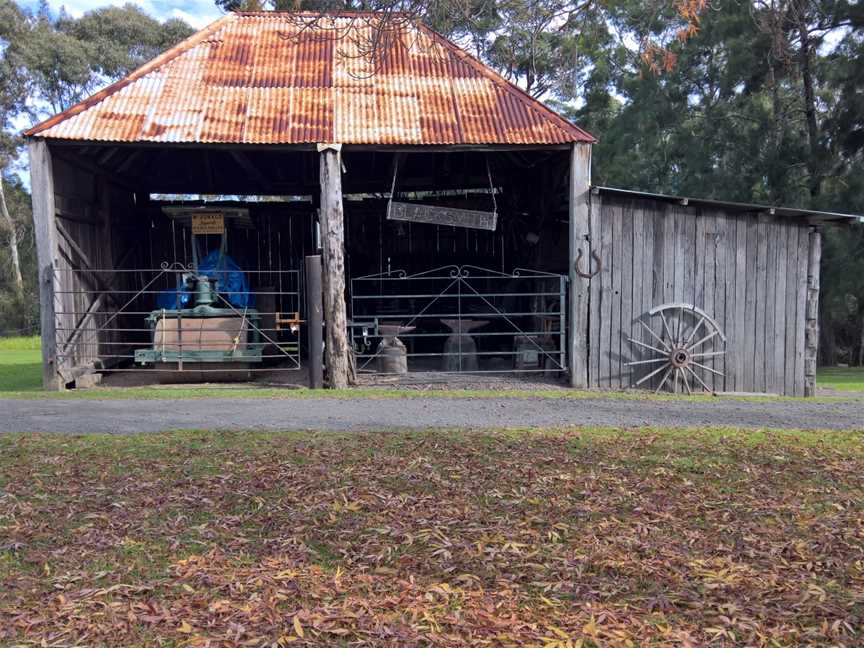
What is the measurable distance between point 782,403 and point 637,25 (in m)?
5.60

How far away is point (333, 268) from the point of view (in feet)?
36.8

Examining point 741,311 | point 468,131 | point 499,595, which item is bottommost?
point 499,595

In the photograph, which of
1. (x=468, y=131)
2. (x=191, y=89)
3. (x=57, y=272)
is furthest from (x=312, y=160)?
(x=57, y=272)

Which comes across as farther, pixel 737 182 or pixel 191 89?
pixel 737 182

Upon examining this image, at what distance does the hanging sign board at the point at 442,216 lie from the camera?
12250mm

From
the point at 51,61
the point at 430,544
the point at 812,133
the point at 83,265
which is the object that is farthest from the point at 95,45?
the point at 430,544

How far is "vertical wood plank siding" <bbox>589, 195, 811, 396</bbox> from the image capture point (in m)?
11.6

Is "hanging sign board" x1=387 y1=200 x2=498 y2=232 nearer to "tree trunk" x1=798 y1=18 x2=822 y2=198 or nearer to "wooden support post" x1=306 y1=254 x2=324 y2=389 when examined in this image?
"wooden support post" x1=306 y1=254 x2=324 y2=389

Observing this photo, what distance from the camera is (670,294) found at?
11633mm

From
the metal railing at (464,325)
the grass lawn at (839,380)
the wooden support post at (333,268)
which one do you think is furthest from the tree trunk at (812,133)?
the wooden support post at (333,268)

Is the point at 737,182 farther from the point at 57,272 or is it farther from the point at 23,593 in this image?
the point at 23,593

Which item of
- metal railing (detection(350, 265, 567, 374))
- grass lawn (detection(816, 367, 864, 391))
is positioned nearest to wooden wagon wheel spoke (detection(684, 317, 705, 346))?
metal railing (detection(350, 265, 567, 374))

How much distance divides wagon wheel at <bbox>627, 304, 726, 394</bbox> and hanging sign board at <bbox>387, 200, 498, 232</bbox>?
3.20m

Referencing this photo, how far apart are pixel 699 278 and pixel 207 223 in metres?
8.92
